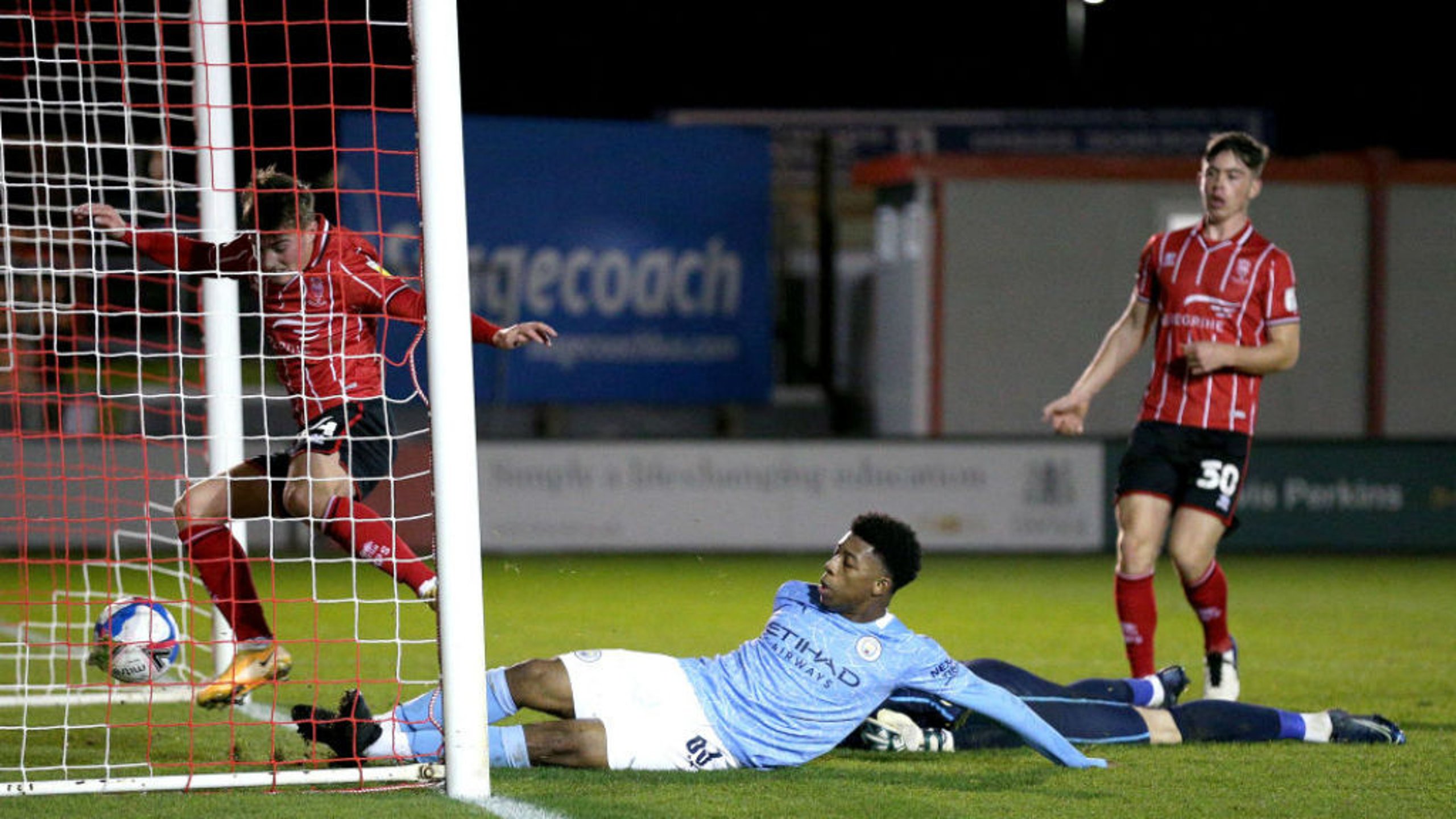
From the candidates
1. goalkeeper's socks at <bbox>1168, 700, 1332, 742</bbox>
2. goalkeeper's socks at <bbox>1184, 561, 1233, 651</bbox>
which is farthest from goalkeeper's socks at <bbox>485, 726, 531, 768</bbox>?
goalkeeper's socks at <bbox>1184, 561, 1233, 651</bbox>

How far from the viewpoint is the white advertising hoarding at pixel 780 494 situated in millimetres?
13438

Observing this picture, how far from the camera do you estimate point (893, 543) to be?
500 cm

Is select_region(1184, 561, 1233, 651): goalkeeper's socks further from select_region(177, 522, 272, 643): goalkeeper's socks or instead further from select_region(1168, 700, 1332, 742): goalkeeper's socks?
select_region(177, 522, 272, 643): goalkeeper's socks

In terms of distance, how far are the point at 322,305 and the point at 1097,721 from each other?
2.73 m

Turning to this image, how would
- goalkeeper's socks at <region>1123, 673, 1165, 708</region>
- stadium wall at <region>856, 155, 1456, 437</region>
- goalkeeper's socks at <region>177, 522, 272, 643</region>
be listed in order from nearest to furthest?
goalkeeper's socks at <region>1123, 673, 1165, 708</region>, goalkeeper's socks at <region>177, 522, 272, 643</region>, stadium wall at <region>856, 155, 1456, 437</region>

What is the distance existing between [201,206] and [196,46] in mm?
609

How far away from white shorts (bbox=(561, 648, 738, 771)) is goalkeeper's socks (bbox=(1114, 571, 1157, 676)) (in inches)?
78.3

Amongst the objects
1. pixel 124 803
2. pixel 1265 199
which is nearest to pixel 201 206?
pixel 124 803

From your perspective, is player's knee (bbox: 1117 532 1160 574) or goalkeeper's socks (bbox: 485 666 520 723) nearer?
goalkeeper's socks (bbox: 485 666 520 723)

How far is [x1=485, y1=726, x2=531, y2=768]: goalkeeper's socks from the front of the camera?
510 centimetres

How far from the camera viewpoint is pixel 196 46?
6930 millimetres

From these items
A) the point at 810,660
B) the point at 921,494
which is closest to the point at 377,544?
the point at 810,660

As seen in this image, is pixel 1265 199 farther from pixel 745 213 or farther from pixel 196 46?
pixel 196 46

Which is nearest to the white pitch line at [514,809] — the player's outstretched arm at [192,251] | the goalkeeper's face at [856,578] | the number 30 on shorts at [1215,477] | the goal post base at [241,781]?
the goal post base at [241,781]
